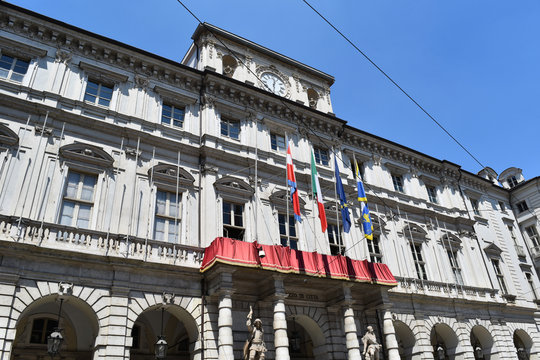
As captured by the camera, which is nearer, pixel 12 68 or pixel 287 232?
pixel 12 68

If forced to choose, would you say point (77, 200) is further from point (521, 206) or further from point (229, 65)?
point (521, 206)

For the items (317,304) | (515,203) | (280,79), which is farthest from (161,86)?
(515,203)

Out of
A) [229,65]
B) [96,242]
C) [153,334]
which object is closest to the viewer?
[96,242]

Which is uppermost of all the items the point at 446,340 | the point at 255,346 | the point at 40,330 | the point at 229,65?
the point at 229,65

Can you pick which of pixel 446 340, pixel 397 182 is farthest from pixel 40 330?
pixel 397 182

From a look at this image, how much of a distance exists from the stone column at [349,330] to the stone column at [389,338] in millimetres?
1961

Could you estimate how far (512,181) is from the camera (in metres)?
39.9

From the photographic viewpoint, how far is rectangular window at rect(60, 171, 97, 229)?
16.1m

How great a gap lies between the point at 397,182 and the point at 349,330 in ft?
46.4

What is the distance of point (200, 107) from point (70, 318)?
11.9 m

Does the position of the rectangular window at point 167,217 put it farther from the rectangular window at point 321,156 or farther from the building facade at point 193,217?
the rectangular window at point 321,156

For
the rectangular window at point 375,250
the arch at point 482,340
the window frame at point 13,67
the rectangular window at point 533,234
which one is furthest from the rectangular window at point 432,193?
the window frame at point 13,67

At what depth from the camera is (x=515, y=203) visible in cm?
3728

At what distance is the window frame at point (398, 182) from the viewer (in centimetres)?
2890
